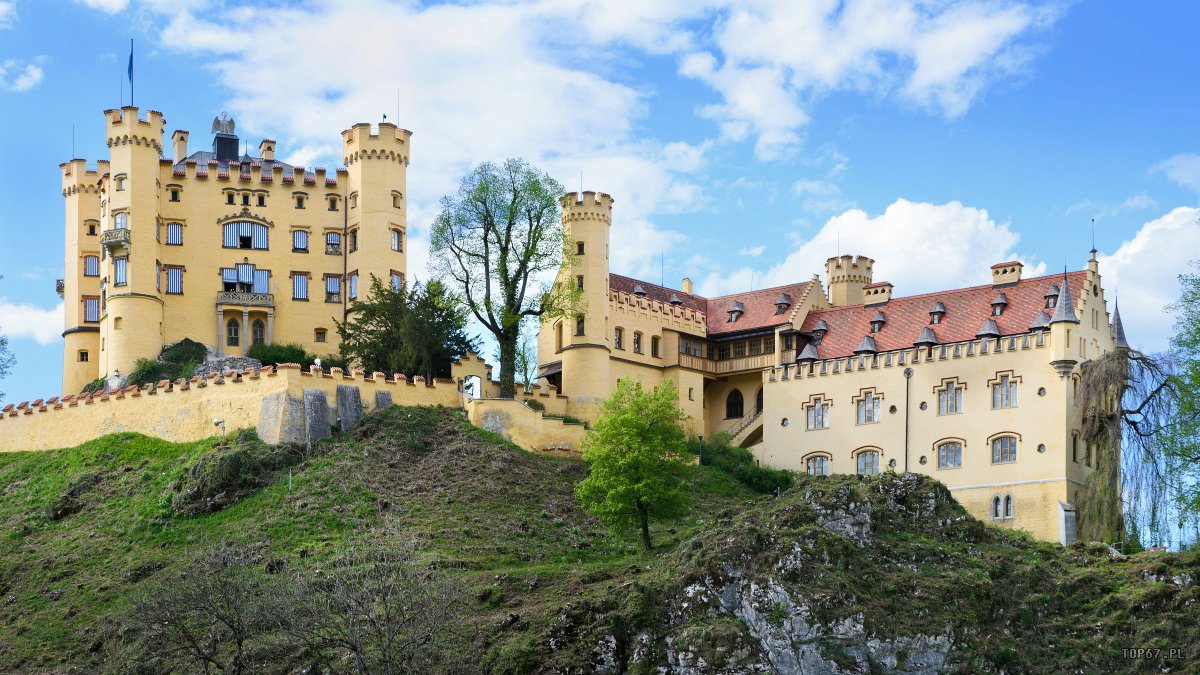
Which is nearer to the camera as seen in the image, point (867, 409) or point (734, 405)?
point (867, 409)

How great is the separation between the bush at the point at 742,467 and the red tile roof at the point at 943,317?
641 centimetres

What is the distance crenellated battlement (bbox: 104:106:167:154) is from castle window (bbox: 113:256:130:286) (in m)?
5.80

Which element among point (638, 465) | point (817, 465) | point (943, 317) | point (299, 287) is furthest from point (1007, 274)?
point (299, 287)

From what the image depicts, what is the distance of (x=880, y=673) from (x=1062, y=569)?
9.82 metres

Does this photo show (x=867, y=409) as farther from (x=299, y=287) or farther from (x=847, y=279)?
(x=299, y=287)

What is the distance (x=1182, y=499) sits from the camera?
65.7 meters

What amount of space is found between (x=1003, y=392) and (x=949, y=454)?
3678mm

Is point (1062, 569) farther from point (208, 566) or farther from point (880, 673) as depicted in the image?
point (208, 566)

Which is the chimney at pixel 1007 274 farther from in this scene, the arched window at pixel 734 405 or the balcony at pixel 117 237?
the balcony at pixel 117 237

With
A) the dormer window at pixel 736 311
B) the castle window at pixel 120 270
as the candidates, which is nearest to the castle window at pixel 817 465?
the dormer window at pixel 736 311

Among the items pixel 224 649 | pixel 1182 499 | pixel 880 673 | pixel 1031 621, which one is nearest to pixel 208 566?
pixel 224 649

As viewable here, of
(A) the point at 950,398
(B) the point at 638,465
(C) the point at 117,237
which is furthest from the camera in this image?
(C) the point at 117,237

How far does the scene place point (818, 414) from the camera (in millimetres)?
88188

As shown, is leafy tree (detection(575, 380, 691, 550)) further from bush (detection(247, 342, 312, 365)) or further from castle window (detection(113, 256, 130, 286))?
castle window (detection(113, 256, 130, 286))
